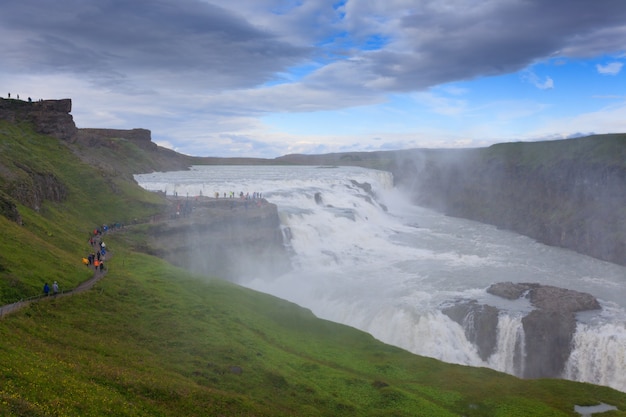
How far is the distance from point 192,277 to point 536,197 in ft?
254

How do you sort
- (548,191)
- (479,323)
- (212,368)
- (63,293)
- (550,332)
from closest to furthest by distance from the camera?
(212,368) < (63,293) < (550,332) < (479,323) < (548,191)

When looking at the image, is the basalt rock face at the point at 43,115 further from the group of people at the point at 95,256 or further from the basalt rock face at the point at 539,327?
the basalt rock face at the point at 539,327

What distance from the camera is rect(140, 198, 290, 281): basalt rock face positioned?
5412cm

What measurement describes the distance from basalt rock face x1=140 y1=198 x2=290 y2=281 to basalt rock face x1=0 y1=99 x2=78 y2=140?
80.9 feet

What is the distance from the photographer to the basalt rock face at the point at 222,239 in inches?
2131

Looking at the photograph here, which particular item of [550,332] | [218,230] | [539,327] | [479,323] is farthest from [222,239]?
[550,332]

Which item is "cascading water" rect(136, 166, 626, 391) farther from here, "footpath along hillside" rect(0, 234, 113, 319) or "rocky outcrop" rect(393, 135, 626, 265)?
"footpath along hillside" rect(0, 234, 113, 319)

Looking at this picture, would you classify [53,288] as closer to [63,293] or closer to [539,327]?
[63,293]

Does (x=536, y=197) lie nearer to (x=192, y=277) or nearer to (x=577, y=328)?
(x=577, y=328)

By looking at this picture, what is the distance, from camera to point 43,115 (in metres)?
73.6

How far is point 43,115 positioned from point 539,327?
233ft

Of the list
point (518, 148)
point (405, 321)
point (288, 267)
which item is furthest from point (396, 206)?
point (405, 321)

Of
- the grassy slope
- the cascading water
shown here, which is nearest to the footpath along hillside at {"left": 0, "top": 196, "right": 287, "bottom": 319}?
the cascading water

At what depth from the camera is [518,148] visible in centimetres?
11806
